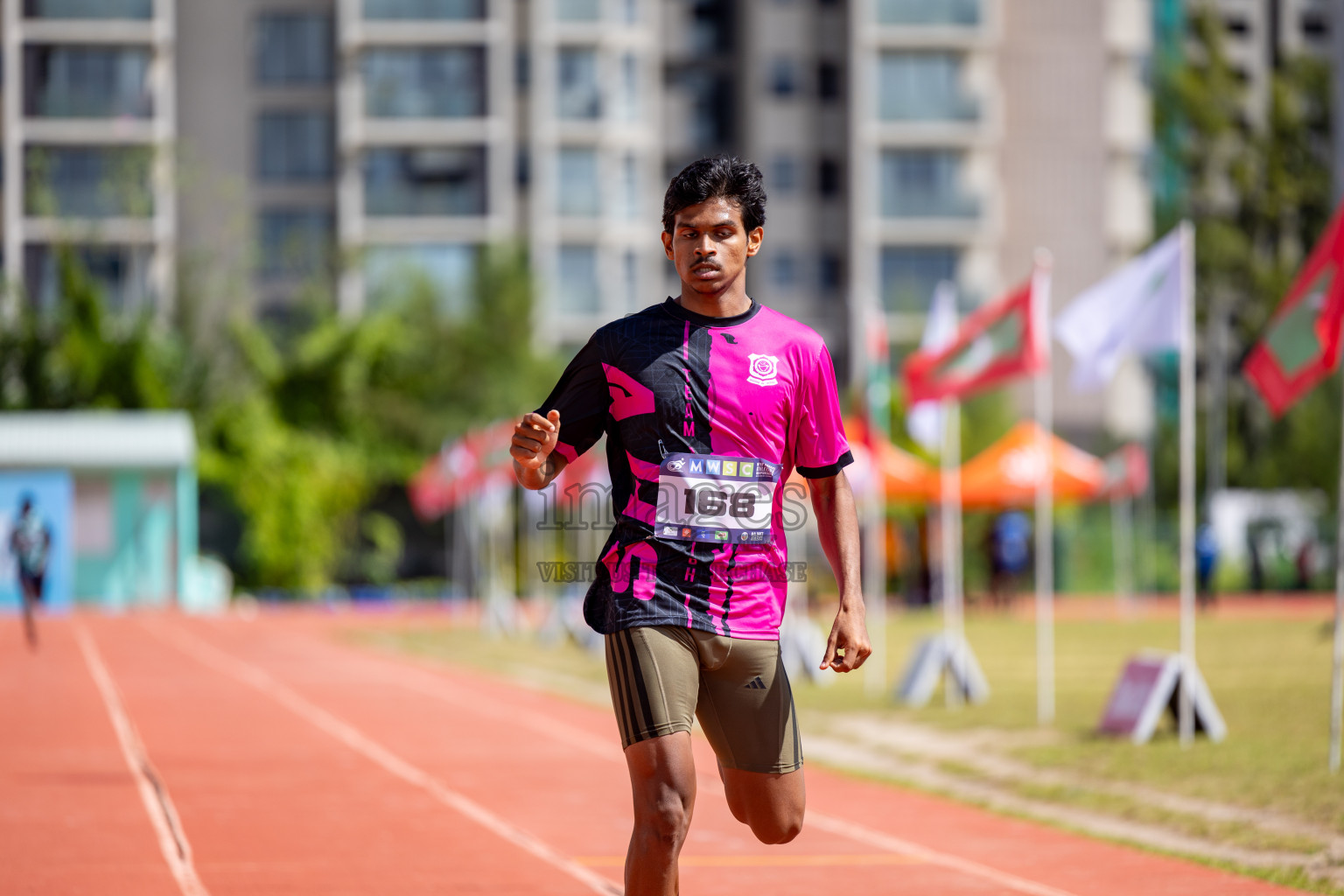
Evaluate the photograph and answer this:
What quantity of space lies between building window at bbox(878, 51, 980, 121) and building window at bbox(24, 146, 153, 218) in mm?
23950

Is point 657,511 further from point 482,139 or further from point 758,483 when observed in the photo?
point 482,139

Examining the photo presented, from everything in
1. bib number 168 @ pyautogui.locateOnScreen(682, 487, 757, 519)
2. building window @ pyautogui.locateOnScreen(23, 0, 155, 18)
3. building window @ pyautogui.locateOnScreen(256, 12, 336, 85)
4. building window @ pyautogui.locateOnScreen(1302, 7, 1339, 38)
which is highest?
building window @ pyautogui.locateOnScreen(1302, 7, 1339, 38)

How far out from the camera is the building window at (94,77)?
62469 millimetres

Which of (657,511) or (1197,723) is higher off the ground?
(657,511)

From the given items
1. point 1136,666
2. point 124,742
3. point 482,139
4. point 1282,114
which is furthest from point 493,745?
point 1282,114

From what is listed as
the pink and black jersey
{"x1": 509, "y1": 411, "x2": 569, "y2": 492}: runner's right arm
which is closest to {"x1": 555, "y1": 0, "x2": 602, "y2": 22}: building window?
the pink and black jersey

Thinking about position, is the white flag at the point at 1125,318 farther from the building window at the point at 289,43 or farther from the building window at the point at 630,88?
the building window at the point at 289,43

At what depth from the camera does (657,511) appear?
17.0ft

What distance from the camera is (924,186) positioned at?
65.1 m

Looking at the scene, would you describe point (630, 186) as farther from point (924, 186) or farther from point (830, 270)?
point (924, 186)

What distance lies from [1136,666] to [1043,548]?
311 centimetres

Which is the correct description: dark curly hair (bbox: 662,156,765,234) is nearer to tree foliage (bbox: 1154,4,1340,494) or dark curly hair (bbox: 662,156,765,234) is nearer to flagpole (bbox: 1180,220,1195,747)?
flagpole (bbox: 1180,220,1195,747)

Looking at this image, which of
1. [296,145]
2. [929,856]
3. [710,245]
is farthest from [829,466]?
[296,145]

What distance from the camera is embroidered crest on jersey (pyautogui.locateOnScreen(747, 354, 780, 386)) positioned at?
207 inches
